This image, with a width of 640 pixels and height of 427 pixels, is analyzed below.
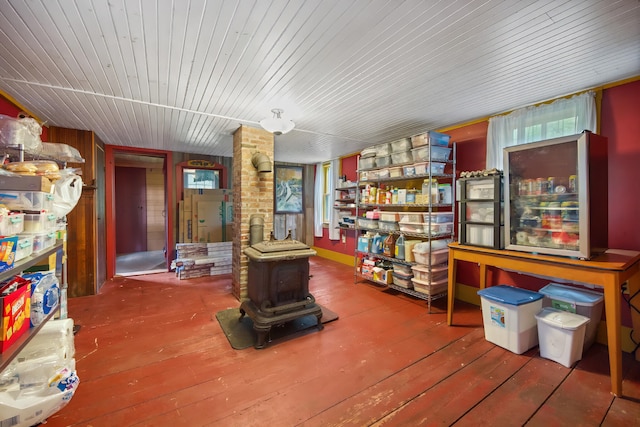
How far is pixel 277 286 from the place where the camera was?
270 centimetres

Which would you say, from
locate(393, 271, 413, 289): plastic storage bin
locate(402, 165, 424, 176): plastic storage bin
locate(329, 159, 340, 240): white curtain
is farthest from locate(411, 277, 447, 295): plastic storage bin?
locate(329, 159, 340, 240): white curtain

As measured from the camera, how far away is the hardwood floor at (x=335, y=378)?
166 cm

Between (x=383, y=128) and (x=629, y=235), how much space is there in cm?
283

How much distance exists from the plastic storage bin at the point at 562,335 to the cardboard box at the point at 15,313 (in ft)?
11.3

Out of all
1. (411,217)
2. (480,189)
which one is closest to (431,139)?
(480,189)

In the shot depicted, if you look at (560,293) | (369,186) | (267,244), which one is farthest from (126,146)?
(560,293)

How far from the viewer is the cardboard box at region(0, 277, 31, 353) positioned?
42.8 inches

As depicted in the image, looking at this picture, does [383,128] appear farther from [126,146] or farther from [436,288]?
[126,146]

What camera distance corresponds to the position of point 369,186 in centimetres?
445

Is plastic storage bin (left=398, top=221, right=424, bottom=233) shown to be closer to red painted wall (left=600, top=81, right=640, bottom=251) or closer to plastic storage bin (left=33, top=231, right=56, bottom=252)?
red painted wall (left=600, top=81, right=640, bottom=251)

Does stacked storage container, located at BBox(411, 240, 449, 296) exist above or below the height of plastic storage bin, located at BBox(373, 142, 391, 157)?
below

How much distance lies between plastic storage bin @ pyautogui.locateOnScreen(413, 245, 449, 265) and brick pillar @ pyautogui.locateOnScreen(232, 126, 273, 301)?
207cm

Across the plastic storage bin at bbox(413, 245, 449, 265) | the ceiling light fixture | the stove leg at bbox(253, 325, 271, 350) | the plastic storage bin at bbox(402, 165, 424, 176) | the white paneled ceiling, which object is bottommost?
the stove leg at bbox(253, 325, 271, 350)

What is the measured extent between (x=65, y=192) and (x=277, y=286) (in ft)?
5.96
